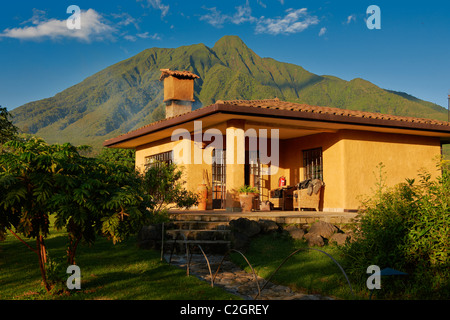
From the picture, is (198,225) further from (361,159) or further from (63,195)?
(361,159)

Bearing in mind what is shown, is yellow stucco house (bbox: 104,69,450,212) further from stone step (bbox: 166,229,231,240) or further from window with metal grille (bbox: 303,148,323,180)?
stone step (bbox: 166,229,231,240)

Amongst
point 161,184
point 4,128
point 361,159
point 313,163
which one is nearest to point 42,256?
point 161,184

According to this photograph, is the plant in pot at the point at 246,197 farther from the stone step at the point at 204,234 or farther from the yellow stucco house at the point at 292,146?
the stone step at the point at 204,234

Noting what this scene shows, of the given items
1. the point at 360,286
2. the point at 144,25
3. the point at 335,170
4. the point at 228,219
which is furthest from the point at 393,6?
the point at 144,25

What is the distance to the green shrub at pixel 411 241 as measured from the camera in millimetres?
5195

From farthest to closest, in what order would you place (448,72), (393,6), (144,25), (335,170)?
(144,25) → (448,72) → (335,170) → (393,6)

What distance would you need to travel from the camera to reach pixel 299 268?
6.73 m

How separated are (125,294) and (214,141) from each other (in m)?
9.48

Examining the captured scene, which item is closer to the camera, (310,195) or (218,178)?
(310,195)

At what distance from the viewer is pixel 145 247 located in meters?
8.82

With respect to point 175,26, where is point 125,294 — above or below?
below

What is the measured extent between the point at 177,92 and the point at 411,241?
14.3 m

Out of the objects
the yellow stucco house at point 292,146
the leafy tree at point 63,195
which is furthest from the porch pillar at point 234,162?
the leafy tree at point 63,195

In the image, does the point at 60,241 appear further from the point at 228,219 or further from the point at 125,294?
the point at 125,294
